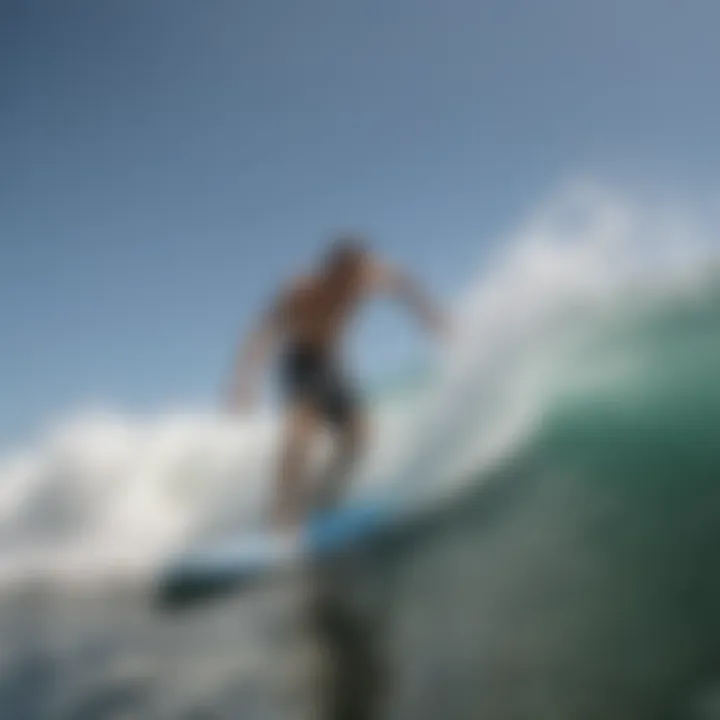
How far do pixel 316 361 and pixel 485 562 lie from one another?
1114mm

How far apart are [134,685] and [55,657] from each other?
0.54 meters

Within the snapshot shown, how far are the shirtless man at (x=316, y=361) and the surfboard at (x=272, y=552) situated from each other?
0.11 metres

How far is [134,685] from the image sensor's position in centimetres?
370

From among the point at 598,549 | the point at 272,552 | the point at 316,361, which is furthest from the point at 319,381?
the point at 598,549

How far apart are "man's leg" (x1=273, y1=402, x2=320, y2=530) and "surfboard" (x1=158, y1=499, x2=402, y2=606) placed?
0.45 feet

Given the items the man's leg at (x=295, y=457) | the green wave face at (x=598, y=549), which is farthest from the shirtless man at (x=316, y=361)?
the green wave face at (x=598, y=549)

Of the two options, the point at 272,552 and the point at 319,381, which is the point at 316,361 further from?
the point at 272,552

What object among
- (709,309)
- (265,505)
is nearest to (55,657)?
(265,505)

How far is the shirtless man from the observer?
3721 mm

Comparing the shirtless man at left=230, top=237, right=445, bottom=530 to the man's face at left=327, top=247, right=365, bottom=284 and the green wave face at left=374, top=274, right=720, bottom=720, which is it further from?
the green wave face at left=374, top=274, right=720, bottom=720

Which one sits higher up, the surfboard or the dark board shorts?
the dark board shorts

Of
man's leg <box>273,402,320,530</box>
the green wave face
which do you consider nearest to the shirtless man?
man's leg <box>273,402,320,530</box>

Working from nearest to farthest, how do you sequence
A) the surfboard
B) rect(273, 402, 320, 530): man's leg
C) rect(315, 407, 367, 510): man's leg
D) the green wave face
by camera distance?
the green wave face → the surfboard → rect(315, 407, 367, 510): man's leg → rect(273, 402, 320, 530): man's leg

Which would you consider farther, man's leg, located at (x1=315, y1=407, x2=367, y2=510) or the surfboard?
man's leg, located at (x1=315, y1=407, x2=367, y2=510)
